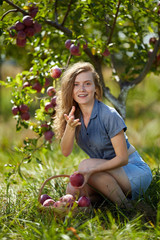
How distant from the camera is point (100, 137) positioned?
1872 millimetres

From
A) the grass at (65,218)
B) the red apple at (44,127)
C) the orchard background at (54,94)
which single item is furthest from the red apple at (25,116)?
the grass at (65,218)

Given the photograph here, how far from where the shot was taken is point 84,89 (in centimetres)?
187

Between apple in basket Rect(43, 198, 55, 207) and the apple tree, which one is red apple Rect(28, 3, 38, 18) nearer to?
the apple tree

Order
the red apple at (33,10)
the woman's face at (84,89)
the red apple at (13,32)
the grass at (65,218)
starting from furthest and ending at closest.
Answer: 1. the red apple at (33,10)
2. the red apple at (13,32)
3. the woman's face at (84,89)
4. the grass at (65,218)

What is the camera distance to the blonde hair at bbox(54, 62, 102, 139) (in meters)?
1.92

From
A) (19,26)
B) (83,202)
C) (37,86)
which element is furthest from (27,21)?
(83,202)

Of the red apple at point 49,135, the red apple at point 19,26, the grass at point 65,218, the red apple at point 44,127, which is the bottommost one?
the grass at point 65,218

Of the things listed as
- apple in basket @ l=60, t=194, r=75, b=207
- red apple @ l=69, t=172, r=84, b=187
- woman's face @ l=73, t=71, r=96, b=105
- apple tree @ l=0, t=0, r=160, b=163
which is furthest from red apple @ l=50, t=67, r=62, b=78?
apple in basket @ l=60, t=194, r=75, b=207

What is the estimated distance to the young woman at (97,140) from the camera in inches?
70.4

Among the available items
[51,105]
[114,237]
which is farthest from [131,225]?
[51,105]

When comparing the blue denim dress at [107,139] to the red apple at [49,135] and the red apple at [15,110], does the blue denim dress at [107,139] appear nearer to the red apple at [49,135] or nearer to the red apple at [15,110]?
the red apple at [49,135]

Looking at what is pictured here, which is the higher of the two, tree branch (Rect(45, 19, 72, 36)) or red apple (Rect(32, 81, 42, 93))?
tree branch (Rect(45, 19, 72, 36))

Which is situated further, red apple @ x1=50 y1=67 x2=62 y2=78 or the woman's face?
red apple @ x1=50 y1=67 x2=62 y2=78

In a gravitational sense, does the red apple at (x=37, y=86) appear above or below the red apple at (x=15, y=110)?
above
